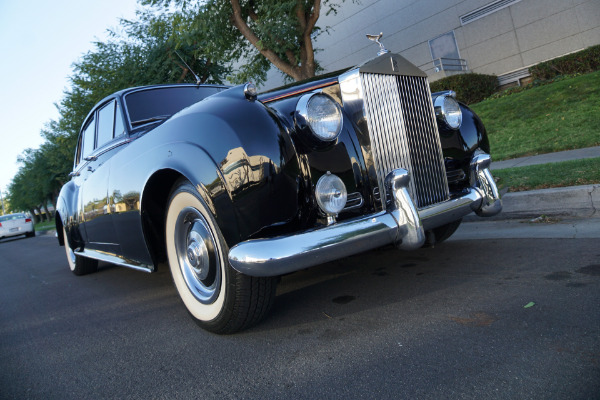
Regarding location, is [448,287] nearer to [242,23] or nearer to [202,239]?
[202,239]

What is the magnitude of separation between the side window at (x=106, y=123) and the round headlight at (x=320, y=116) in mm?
2363

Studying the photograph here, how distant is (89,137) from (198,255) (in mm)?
2986

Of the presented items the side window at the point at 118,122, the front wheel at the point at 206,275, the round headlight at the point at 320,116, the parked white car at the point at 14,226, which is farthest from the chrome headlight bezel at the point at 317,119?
the parked white car at the point at 14,226

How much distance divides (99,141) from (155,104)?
0.90 metres

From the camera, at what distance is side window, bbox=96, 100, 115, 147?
3971 millimetres

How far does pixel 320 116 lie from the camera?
235 centimetres

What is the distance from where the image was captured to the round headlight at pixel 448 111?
307cm

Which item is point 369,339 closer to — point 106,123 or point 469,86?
point 106,123

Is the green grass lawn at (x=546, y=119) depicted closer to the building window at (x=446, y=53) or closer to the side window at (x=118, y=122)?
the building window at (x=446, y=53)

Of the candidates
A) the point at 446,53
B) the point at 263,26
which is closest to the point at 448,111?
the point at 263,26

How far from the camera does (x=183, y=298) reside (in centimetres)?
272

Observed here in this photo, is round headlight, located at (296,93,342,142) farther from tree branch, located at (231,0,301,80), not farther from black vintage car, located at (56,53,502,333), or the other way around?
tree branch, located at (231,0,301,80)

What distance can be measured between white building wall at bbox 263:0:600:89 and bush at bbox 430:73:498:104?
63.0 inches

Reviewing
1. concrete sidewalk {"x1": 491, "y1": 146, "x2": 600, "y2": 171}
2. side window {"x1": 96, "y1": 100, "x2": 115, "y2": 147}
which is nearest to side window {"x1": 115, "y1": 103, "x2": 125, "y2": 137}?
side window {"x1": 96, "y1": 100, "x2": 115, "y2": 147}
